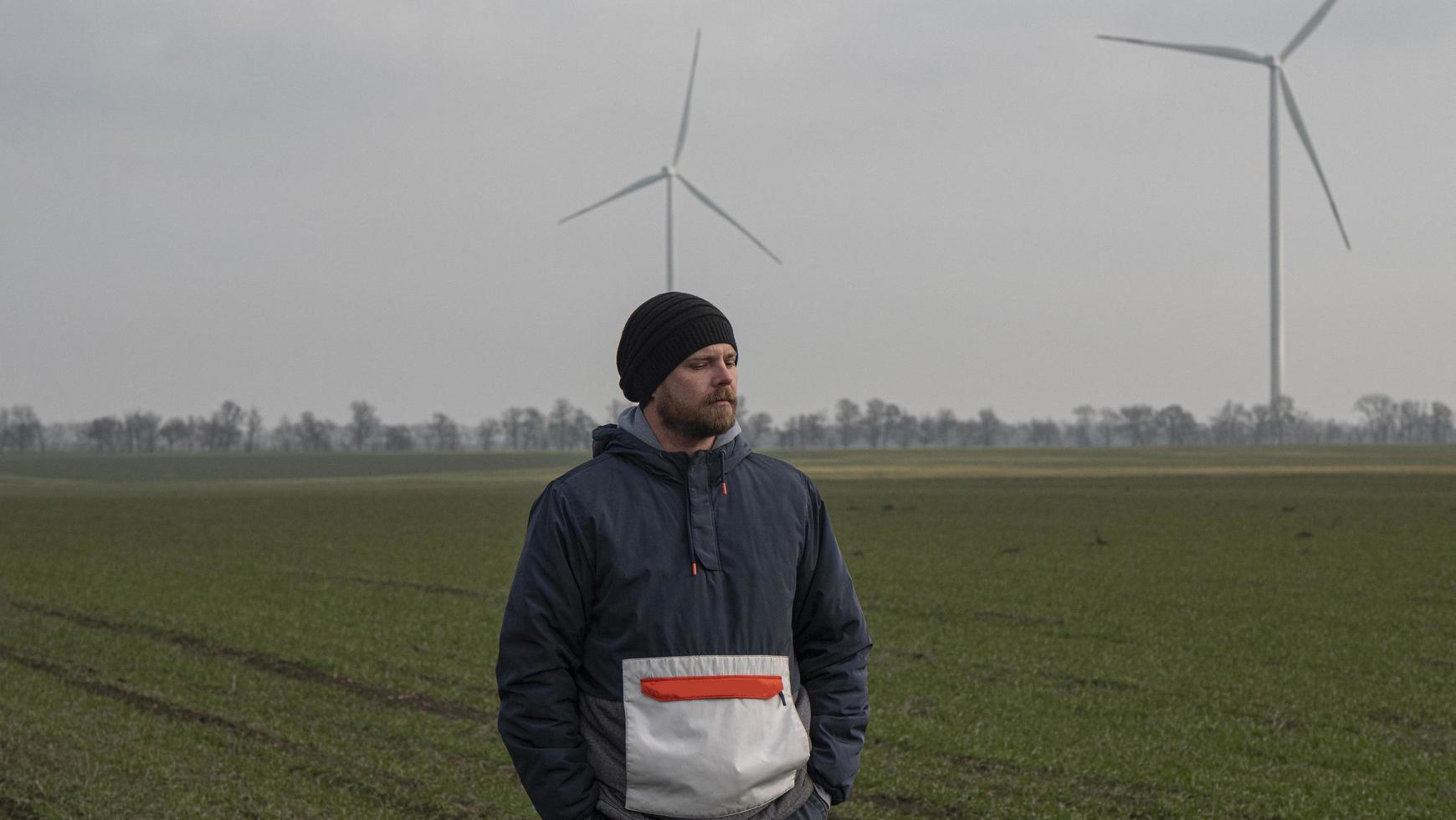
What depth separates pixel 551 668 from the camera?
11.9ft

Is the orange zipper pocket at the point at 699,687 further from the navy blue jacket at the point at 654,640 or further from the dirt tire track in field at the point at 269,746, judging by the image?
the dirt tire track in field at the point at 269,746

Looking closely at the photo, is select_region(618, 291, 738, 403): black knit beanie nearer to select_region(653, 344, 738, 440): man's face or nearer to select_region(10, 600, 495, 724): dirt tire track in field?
select_region(653, 344, 738, 440): man's face

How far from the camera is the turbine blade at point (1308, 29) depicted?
62.3 meters

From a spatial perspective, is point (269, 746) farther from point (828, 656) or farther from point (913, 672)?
point (828, 656)

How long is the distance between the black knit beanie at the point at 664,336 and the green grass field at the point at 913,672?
538 centimetres

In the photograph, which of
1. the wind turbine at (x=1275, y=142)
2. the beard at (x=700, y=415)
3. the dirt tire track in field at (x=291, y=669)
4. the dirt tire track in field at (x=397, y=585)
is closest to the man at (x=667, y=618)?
the beard at (x=700, y=415)

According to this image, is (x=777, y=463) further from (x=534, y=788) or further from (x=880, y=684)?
(x=880, y=684)

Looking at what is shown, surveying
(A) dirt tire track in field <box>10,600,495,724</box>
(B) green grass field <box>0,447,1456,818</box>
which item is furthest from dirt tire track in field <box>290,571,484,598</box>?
(A) dirt tire track in field <box>10,600,495,724</box>

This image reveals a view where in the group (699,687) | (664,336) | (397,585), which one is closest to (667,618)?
(699,687)

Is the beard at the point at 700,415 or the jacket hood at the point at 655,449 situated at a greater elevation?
the beard at the point at 700,415

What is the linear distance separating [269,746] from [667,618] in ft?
25.1

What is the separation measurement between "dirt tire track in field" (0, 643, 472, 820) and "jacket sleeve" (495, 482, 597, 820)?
16.7 feet

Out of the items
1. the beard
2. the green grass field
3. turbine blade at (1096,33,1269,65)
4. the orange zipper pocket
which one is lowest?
the green grass field

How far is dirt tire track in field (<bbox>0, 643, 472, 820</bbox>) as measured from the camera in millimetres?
8500
